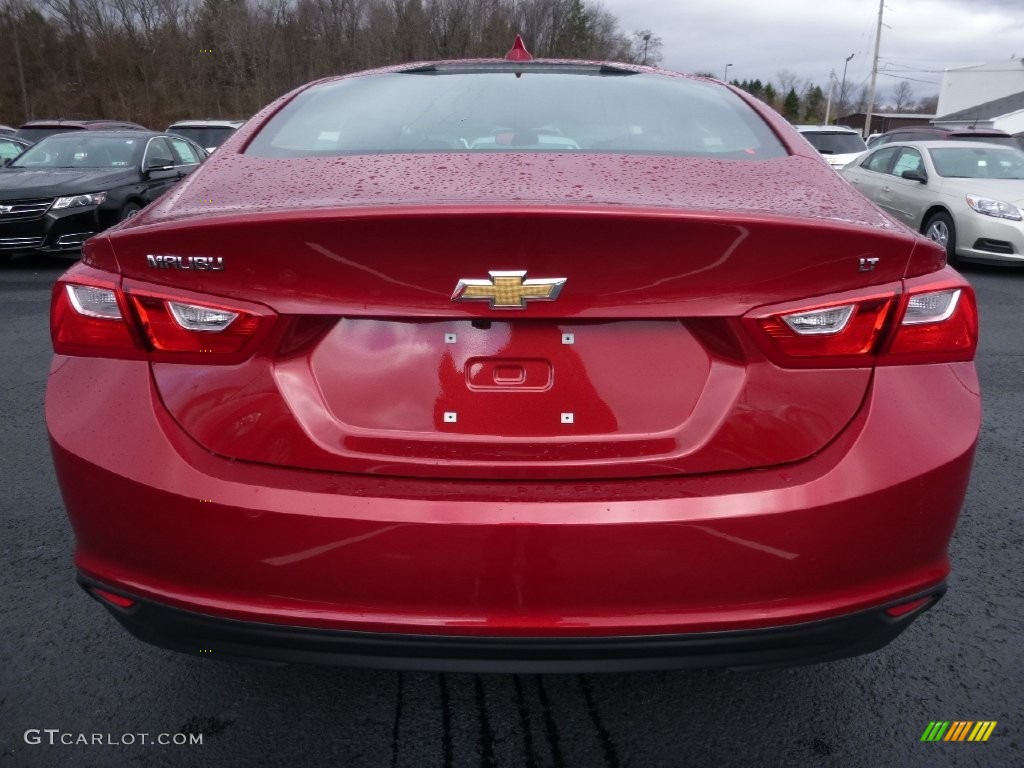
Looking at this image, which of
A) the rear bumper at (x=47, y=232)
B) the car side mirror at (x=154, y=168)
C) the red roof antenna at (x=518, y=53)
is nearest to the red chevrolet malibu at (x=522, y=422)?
the red roof antenna at (x=518, y=53)

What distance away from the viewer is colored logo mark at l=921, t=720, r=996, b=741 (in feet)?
6.51

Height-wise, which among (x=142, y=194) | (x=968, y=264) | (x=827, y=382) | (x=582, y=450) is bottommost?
(x=968, y=264)

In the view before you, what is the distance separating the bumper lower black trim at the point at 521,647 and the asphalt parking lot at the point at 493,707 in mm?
254

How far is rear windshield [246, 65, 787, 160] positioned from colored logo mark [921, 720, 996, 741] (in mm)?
1458

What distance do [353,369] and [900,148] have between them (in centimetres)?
1120

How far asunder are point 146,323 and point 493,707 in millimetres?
1249

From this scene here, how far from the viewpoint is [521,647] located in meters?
1.51

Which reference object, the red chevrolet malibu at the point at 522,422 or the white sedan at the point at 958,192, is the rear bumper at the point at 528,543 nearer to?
the red chevrolet malibu at the point at 522,422

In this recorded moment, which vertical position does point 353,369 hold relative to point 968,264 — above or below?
above

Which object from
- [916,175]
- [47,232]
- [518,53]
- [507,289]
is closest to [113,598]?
[507,289]

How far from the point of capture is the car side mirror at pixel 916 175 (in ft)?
32.3

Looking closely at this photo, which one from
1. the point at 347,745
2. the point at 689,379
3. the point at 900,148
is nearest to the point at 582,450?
the point at 689,379

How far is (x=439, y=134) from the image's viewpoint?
6.89 ft

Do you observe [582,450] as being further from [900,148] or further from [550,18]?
[550,18]
